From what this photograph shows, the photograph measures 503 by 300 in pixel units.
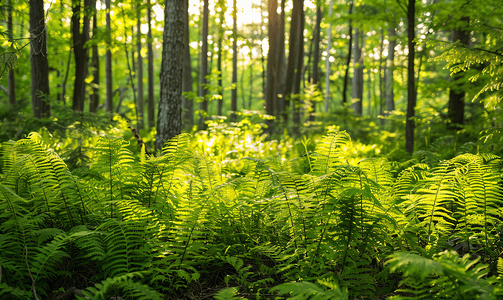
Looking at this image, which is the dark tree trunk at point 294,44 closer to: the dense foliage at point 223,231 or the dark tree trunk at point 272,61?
the dark tree trunk at point 272,61

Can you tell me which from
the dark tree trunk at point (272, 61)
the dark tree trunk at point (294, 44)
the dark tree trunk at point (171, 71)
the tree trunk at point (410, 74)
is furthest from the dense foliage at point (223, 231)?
the dark tree trunk at point (272, 61)

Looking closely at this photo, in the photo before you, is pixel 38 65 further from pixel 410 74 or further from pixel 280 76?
pixel 280 76

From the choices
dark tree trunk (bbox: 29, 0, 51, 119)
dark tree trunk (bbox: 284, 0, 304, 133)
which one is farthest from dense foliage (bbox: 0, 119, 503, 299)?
dark tree trunk (bbox: 284, 0, 304, 133)

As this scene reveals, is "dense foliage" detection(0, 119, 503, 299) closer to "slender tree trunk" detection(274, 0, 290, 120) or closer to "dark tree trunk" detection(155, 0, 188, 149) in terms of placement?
"dark tree trunk" detection(155, 0, 188, 149)

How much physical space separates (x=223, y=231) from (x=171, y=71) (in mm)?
3773

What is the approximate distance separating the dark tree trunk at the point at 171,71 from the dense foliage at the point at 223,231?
2.89 meters

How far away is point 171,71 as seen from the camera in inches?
201

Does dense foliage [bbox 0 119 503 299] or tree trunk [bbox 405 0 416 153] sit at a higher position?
tree trunk [bbox 405 0 416 153]

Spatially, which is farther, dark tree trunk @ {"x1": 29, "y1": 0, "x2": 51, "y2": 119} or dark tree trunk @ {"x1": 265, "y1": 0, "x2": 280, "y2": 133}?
dark tree trunk @ {"x1": 265, "y1": 0, "x2": 280, "y2": 133}

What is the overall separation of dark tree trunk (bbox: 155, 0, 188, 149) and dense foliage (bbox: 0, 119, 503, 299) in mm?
2886

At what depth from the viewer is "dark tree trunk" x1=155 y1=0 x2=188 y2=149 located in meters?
4.99

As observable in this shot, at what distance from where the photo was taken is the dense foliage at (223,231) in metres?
1.61

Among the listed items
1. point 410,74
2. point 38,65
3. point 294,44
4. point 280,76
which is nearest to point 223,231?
point 410,74

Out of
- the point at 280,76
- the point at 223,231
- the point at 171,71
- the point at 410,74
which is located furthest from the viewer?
the point at 280,76
